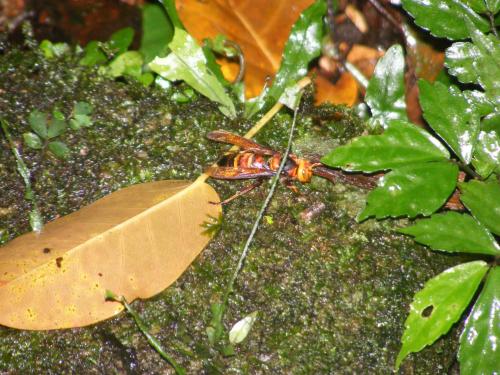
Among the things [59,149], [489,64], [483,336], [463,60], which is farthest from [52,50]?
[483,336]

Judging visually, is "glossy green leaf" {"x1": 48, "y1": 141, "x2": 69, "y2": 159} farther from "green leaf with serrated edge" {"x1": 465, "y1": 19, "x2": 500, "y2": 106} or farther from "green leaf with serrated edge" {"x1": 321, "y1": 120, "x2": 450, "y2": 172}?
"green leaf with serrated edge" {"x1": 465, "y1": 19, "x2": 500, "y2": 106}

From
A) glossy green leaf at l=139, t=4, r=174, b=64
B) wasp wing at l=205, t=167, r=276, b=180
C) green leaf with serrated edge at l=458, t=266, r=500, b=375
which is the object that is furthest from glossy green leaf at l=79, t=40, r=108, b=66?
green leaf with serrated edge at l=458, t=266, r=500, b=375

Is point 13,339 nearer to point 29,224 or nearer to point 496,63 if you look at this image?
point 29,224

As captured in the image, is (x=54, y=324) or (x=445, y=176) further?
(x=445, y=176)

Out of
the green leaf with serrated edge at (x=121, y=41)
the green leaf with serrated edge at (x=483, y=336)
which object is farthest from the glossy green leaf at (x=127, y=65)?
the green leaf with serrated edge at (x=483, y=336)

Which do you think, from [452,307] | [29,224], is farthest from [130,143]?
[452,307]

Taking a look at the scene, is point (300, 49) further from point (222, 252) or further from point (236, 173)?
point (222, 252)

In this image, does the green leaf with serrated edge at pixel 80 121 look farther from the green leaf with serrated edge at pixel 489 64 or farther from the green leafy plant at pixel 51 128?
the green leaf with serrated edge at pixel 489 64
